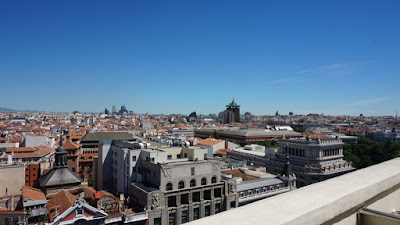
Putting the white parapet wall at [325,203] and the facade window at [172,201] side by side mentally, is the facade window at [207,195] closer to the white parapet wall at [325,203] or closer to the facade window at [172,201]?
the facade window at [172,201]

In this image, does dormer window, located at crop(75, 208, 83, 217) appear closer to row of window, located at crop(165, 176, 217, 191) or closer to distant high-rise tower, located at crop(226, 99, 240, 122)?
row of window, located at crop(165, 176, 217, 191)

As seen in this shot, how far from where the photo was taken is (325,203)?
3.21 m

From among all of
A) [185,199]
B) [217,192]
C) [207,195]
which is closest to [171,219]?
[185,199]

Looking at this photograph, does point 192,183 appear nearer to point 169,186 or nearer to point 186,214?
point 169,186

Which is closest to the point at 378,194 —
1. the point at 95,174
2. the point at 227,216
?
the point at 227,216

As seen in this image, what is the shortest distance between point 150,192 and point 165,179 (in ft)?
6.46

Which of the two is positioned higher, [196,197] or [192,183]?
[192,183]

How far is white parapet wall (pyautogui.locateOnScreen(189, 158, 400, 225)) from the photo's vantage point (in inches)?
112

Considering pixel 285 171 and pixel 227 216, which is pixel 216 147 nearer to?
pixel 285 171

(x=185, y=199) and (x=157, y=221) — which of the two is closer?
(x=157, y=221)

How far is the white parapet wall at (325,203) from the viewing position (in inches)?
112

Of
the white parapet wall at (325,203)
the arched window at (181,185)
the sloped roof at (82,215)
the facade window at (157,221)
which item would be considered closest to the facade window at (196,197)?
the arched window at (181,185)


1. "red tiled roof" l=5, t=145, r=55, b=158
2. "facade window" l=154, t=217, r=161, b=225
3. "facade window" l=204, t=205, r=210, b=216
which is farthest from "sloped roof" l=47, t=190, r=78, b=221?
"red tiled roof" l=5, t=145, r=55, b=158

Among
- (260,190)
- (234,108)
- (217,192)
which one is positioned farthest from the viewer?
(234,108)
